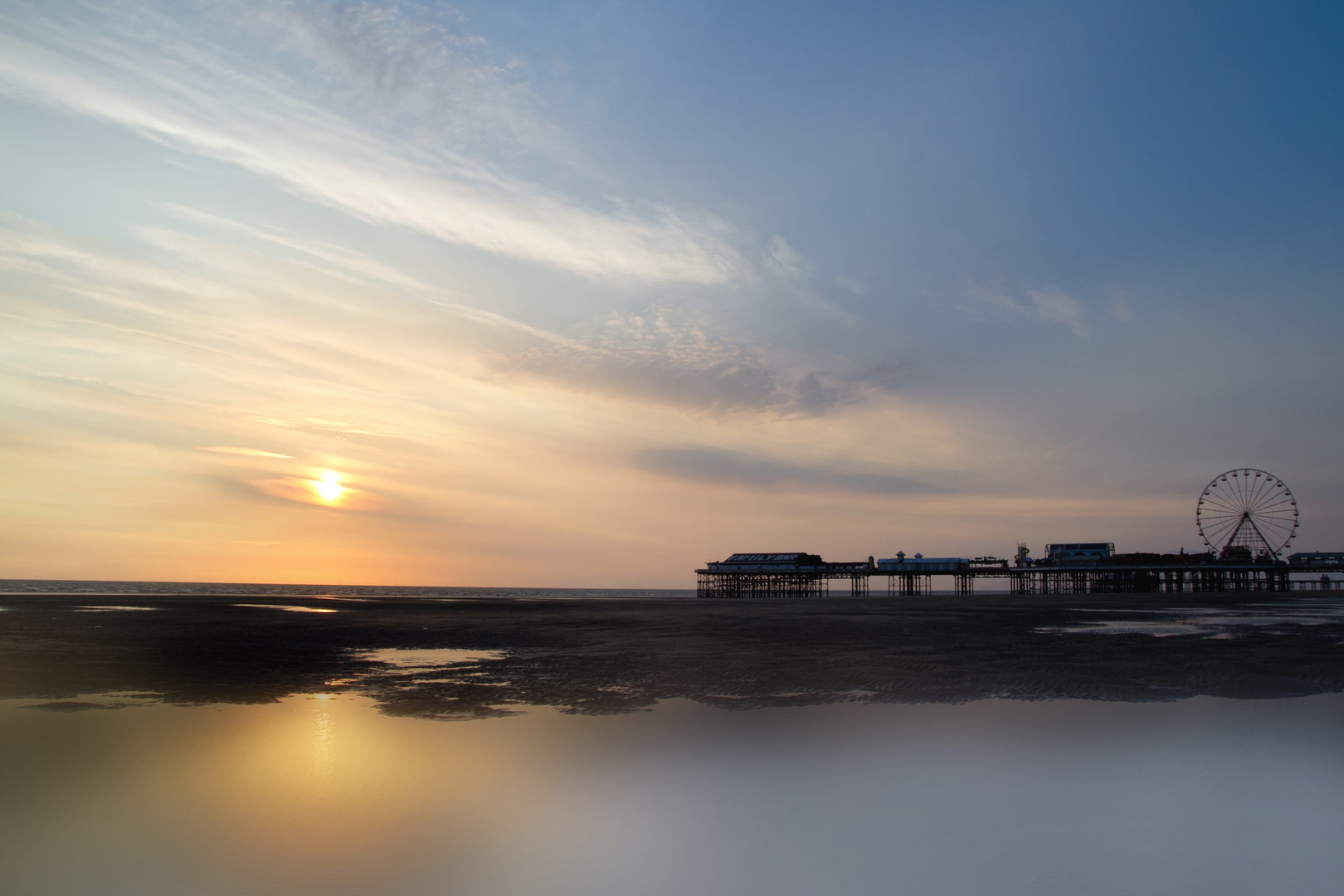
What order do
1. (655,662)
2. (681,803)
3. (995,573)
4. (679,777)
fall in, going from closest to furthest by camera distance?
(681,803) < (679,777) < (655,662) < (995,573)

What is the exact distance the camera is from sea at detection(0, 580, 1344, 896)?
729cm

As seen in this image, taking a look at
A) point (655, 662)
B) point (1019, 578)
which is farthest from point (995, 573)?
point (655, 662)

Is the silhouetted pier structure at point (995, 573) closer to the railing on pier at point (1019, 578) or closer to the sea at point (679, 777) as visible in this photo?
the railing on pier at point (1019, 578)

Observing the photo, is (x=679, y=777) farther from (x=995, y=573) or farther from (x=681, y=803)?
(x=995, y=573)

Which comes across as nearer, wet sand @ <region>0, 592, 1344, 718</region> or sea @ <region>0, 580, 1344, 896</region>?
sea @ <region>0, 580, 1344, 896</region>

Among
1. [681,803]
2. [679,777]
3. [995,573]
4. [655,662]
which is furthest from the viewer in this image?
[995,573]

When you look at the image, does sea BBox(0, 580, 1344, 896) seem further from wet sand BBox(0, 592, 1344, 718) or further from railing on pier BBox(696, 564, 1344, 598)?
railing on pier BBox(696, 564, 1344, 598)

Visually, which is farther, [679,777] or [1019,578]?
[1019,578]

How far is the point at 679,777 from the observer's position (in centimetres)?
1025

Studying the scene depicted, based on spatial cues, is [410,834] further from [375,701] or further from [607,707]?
[375,701]

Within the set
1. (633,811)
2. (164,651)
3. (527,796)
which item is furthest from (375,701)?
(164,651)

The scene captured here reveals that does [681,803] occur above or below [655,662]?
above

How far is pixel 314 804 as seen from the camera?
367 inches

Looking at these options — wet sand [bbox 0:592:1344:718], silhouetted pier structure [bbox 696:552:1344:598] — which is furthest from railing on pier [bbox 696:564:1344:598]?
wet sand [bbox 0:592:1344:718]
